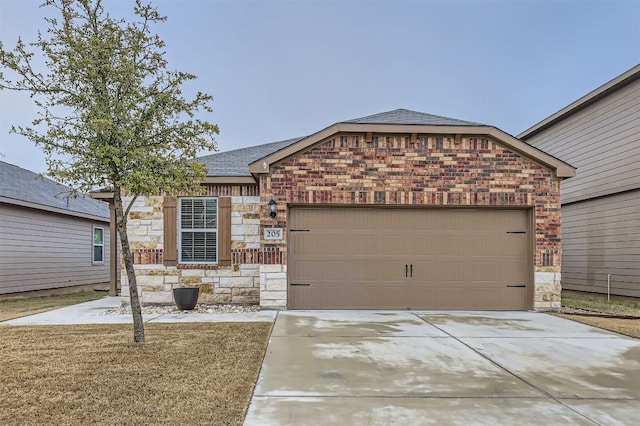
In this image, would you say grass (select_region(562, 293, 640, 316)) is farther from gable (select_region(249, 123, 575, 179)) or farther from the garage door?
gable (select_region(249, 123, 575, 179))

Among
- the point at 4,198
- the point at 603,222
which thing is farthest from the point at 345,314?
the point at 4,198

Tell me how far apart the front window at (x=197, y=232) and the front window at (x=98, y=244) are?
877 cm

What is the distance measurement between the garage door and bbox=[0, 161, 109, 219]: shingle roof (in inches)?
271

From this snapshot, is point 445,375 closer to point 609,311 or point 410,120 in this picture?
point 410,120

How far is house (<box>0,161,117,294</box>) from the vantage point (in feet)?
42.0

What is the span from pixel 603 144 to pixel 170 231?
11565 millimetres

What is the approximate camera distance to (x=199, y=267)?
33.0ft

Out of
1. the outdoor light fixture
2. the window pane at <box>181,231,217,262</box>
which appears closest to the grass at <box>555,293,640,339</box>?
the outdoor light fixture

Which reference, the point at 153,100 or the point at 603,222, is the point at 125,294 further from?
the point at 603,222

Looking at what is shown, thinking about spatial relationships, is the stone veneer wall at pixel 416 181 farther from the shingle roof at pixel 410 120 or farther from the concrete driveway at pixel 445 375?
the concrete driveway at pixel 445 375

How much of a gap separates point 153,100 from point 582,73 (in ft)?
98.5

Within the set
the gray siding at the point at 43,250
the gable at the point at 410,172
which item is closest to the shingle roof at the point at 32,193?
the gray siding at the point at 43,250

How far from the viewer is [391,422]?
3557 millimetres

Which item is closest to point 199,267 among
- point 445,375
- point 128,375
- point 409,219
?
point 409,219
